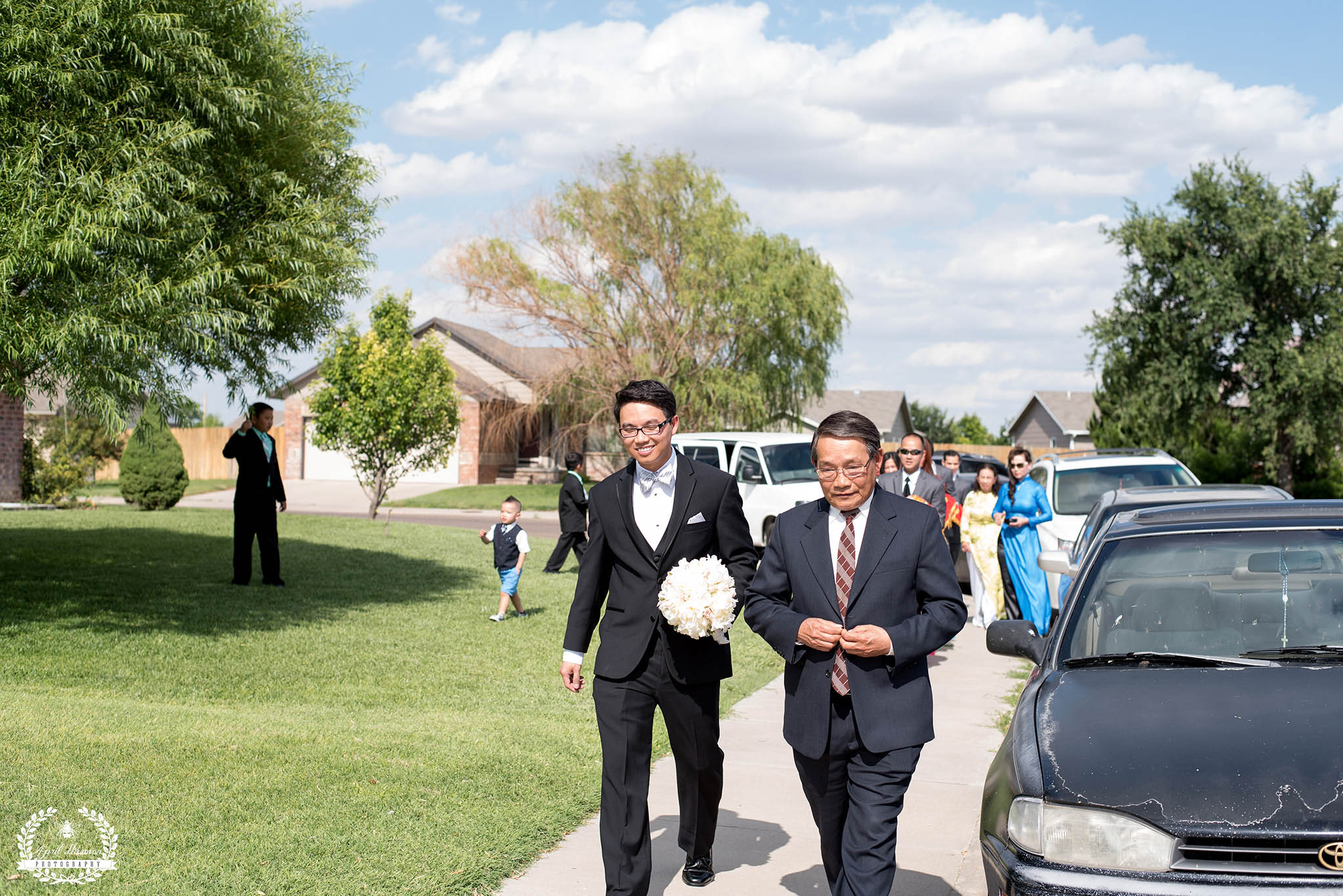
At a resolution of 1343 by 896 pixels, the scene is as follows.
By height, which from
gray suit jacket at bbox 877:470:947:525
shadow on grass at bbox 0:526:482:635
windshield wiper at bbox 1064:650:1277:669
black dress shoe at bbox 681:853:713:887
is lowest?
black dress shoe at bbox 681:853:713:887

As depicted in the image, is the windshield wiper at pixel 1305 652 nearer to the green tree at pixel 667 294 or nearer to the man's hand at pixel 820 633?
the man's hand at pixel 820 633

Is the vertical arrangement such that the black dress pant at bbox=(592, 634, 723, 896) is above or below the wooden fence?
below

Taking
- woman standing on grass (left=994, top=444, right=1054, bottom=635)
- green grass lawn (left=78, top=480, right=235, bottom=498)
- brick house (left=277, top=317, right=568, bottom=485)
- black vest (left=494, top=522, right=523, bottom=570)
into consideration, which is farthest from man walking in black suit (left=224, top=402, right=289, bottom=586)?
brick house (left=277, top=317, right=568, bottom=485)

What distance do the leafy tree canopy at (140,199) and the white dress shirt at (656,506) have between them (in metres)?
5.89

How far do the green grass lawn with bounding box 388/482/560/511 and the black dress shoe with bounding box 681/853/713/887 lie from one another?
28.8 metres

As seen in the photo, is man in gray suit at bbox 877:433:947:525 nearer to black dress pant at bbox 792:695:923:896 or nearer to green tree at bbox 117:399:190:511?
black dress pant at bbox 792:695:923:896

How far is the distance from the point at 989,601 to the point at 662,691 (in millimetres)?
8174

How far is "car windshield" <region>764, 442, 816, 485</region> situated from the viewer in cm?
1867

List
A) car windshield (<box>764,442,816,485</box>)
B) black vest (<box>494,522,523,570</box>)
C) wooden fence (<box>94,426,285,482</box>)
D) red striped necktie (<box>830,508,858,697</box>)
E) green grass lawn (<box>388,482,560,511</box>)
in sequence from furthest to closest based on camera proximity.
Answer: wooden fence (<box>94,426,285,482</box>), green grass lawn (<box>388,482,560,511</box>), car windshield (<box>764,442,816,485</box>), black vest (<box>494,522,523,570</box>), red striped necktie (<box>830,508,858,697</box>)

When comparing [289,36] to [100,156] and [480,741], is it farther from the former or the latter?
[480,741]

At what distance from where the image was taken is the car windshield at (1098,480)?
13453 mm

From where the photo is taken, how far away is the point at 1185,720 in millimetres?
3559

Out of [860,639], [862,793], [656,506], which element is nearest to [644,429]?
[656,506]

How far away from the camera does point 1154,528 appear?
15.5 ft
